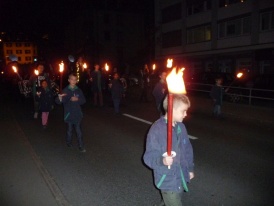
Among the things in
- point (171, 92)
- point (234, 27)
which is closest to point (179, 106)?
point (171, 92)

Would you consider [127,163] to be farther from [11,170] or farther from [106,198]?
[11,170]

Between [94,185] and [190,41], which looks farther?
[190,41]

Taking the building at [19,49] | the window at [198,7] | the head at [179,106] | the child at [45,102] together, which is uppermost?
the building at [19,49]

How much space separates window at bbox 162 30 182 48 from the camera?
3897cm

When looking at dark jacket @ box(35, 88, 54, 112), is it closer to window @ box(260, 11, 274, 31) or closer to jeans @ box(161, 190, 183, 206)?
jeans @ box(161, 190, 183, 206)

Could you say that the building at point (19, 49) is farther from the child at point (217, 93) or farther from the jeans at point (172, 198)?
the jeans at point (172, 198)

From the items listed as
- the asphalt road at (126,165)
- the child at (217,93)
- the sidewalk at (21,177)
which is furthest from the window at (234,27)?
the sidewalk at (21,177)

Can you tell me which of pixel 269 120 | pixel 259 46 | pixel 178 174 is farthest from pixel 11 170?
pixel 259 46

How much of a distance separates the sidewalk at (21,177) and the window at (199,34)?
30.1 meters

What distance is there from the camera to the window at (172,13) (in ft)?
127

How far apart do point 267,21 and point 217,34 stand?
21.1 feet

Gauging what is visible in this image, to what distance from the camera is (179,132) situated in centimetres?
310

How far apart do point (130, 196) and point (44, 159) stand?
2765 millimetres

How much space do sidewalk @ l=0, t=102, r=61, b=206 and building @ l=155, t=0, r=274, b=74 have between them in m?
25.7
